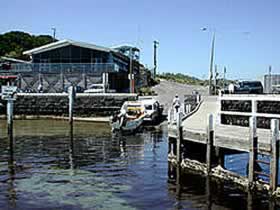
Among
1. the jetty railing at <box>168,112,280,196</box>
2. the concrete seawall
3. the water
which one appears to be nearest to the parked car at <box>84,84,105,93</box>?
the concrete seawall

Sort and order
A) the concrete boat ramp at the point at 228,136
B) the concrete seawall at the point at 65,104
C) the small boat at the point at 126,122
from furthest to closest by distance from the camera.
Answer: the concrete seawall at the point at 65,104 < the small boat at the point at 126,122 < the concrete boat ramp at the point at 228,136

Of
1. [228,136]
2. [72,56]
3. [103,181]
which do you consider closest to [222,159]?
[228,136]

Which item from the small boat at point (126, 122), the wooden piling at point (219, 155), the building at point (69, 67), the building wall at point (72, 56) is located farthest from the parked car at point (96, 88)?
the wooden piling at point (219, 155)

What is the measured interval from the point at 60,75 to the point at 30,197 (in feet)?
172

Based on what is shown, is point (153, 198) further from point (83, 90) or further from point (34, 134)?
point (83, 90)

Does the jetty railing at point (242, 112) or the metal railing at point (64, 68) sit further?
the metal railing at point (64, 68)

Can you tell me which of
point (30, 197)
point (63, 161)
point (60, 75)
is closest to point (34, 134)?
point (63, 161)

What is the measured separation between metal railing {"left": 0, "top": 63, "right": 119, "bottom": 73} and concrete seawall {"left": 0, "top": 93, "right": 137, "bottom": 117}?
33.5ft

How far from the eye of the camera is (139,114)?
46781 millimetres

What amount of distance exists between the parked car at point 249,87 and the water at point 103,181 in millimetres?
17328

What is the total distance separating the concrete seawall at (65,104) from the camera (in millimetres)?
57344

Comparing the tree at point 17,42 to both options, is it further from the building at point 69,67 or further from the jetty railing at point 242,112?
the jetty railing at point 242,112

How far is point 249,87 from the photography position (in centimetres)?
→ 5278

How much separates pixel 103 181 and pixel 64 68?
164ft
